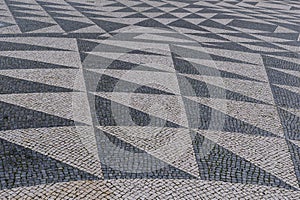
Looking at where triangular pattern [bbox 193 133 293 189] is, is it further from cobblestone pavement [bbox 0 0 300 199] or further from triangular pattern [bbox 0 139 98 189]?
triangular pattern [bbox 0 139 98 189]

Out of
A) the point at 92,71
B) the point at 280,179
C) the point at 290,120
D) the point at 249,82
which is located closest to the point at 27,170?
the point at 280,179

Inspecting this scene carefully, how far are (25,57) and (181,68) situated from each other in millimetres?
2282

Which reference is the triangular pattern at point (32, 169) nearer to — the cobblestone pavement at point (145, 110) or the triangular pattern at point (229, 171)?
the cobblestone pavement at point (145, 110)

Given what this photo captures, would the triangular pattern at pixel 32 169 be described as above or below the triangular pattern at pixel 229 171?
above

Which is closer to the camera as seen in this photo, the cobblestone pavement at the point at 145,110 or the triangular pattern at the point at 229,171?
the cobblestone pavement at the point at 145,110

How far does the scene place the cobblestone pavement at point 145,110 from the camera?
135 inches

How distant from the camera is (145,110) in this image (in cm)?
468

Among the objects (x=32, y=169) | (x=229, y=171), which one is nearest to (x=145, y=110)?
(x=229, y=171)

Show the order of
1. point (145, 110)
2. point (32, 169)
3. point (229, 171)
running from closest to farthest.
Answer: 1. point (32, 169)
2. point (229, 171)
3. point (145, 110)

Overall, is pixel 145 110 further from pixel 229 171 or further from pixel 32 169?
pixel 32 169

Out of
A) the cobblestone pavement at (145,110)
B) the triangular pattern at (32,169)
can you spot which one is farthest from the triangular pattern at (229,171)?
the triangular pattern at (32,169)

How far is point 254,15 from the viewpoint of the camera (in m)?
10.5

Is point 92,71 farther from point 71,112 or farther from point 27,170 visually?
point 27,170

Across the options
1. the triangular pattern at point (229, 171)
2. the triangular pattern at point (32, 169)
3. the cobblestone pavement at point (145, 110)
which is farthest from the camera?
the triangular pattern at point (229, 171)
